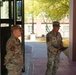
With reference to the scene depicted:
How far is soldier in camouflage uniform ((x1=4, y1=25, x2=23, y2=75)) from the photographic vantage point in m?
5.50

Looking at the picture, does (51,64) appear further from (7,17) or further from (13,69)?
(13,69)

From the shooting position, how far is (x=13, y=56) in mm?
5582

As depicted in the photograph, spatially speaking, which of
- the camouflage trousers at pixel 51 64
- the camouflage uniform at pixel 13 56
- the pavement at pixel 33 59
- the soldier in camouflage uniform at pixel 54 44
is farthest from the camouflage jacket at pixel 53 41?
the pavement at pixel 33 59

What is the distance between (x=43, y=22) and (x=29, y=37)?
3976mm

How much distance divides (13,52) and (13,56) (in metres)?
0.10

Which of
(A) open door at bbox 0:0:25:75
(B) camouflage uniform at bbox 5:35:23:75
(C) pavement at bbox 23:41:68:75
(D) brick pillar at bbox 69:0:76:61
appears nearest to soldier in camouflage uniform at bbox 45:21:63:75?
(A) open door at bbox 0:0:25:75

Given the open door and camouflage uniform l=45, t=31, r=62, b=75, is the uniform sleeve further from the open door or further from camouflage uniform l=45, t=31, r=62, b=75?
the open door

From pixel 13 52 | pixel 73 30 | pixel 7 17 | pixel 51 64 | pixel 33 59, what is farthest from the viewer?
pixel 33 59

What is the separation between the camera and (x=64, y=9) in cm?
2106

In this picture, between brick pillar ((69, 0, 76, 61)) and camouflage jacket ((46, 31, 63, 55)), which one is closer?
camouflage jacket ((46, 31, 63, 55))

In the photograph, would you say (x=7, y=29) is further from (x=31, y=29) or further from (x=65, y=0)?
(x=31, y=29)

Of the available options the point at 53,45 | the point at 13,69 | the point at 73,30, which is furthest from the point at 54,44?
the point at 73,30

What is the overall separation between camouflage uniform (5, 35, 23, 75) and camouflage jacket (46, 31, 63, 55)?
6.04ft

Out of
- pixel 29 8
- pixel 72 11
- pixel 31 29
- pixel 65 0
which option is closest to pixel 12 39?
pixel 72 11
